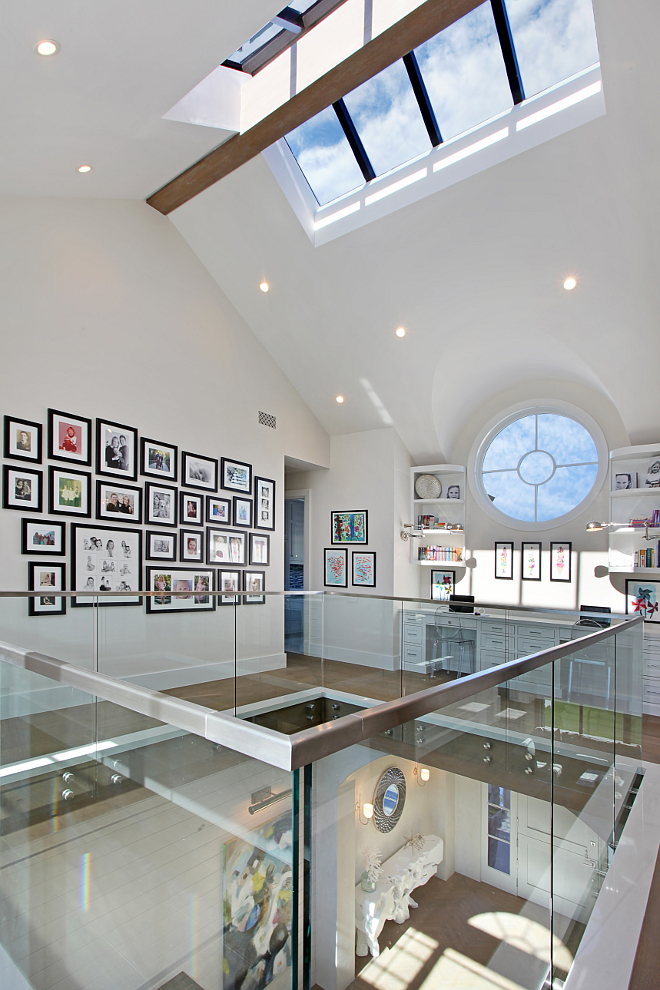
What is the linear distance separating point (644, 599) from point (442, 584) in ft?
9.07

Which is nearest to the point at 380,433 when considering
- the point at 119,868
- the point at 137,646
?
the point at 137,646

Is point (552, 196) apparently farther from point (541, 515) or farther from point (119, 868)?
point (119, 868)

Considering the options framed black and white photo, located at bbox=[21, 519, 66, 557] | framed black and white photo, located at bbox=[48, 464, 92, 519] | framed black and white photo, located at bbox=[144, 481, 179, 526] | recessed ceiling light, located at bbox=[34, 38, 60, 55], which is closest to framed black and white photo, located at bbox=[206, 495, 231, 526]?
framed black and white photo, located at bbox=[144, 481, 179, 526]

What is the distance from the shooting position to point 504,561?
801 centimetres

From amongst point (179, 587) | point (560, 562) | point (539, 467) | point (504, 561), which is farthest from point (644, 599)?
point (179, 587)

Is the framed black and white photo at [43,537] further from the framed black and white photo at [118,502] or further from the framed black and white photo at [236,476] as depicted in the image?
the framed black and white photo at [236,476]

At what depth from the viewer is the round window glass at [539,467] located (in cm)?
757

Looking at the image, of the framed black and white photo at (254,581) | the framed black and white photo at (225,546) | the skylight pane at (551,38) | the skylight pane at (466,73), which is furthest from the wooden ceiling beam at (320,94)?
the framed black and white photo at (254,581)

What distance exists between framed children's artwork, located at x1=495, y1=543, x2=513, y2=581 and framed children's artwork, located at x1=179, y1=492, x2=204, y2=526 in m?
4.12

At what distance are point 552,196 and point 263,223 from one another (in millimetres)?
2986

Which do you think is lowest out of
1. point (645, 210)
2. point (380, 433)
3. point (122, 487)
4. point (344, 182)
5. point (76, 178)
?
point (122, 487)

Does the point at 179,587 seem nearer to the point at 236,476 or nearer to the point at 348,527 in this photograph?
the point at 236,476

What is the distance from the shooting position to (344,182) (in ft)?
20.3

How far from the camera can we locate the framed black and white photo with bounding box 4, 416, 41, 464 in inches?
190
